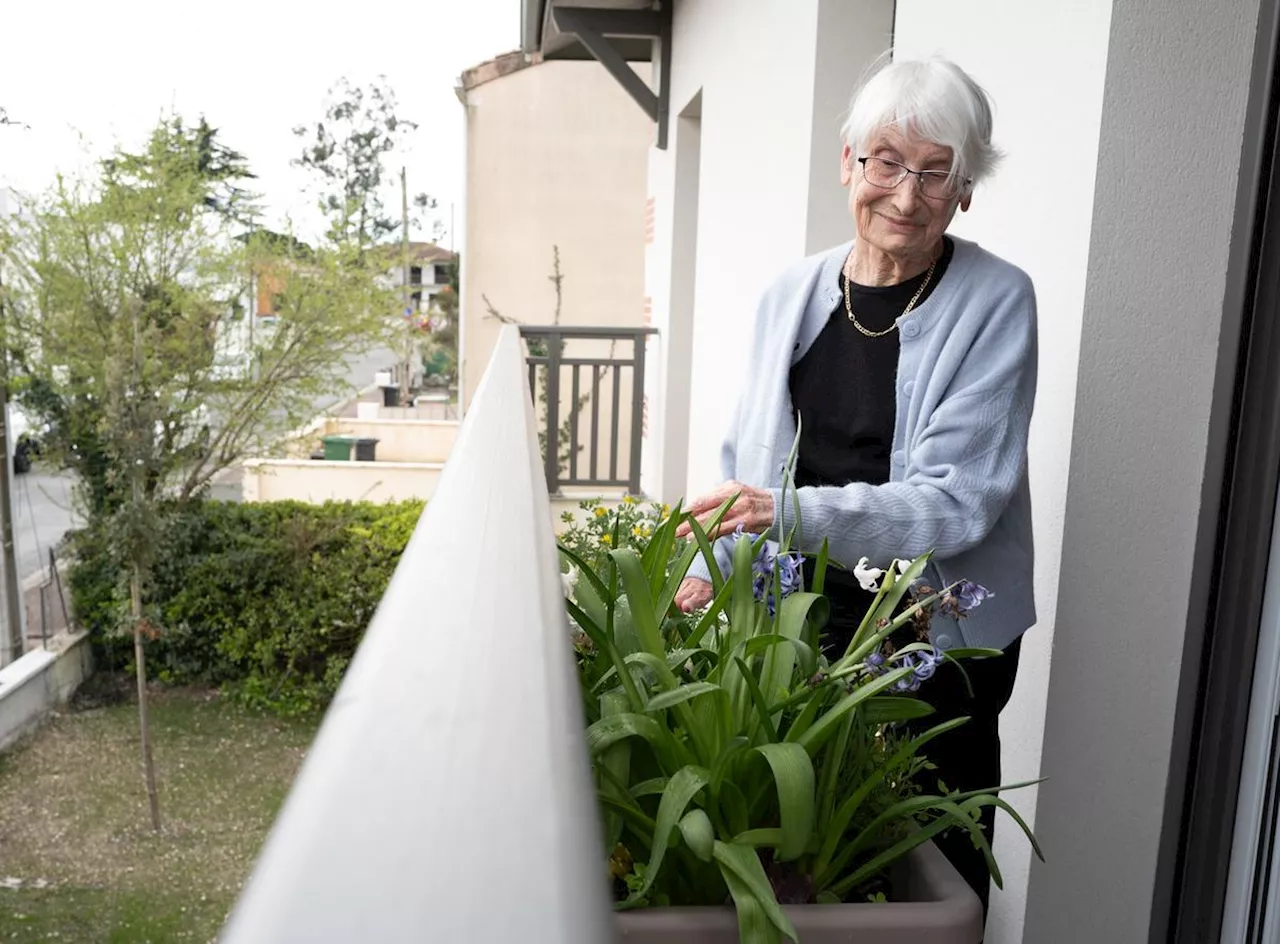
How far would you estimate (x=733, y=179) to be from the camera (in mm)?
4824

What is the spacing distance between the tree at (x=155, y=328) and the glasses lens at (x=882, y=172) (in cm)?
789

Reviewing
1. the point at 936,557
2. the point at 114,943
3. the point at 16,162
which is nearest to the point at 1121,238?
the point at 936,557

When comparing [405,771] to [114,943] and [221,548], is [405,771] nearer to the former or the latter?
[114,943]

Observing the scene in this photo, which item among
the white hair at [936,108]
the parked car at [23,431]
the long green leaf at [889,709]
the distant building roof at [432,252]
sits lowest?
the parked car at [23,431]

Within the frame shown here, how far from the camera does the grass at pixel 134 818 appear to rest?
22.5 feet

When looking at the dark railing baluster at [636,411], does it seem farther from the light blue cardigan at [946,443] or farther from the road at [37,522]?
the light blue cardigan at [946,443]

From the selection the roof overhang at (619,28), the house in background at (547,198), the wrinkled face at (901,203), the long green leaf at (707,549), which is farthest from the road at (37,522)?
the long green leaf at (707,549)

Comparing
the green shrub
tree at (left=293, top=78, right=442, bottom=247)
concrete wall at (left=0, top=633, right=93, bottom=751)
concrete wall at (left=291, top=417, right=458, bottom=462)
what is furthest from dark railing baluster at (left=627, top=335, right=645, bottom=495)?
tree at (left=293, top=78, right=442, bottom=247)

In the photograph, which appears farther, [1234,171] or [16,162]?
[16,162]

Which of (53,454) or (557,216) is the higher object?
(557,216)

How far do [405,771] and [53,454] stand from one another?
394 inches

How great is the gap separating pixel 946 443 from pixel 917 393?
0.32ft

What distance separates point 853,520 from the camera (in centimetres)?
124

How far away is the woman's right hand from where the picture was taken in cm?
138
